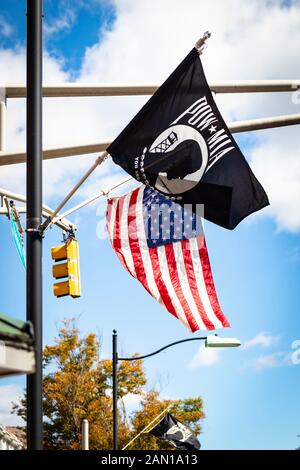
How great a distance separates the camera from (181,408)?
57812mm

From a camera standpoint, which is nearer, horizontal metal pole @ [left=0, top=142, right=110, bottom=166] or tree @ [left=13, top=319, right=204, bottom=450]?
horizontal metal pole @ [left=0, top=142, right=110, bottom=166]

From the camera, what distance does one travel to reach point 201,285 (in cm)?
1072

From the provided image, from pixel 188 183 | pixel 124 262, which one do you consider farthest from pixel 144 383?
pixel 188 183

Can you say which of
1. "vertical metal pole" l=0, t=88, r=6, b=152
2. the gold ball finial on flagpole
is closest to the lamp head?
"vertical metal pole" l=0, t=88, r=6, b=152

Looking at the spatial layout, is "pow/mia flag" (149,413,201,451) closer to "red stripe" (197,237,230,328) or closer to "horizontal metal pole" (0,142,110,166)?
"red stripe" (197,237,230,328)

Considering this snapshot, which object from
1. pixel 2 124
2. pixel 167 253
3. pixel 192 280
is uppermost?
pixel 2 124

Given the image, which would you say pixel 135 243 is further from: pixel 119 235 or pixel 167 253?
pixel 167 253

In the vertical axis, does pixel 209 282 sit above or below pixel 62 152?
below

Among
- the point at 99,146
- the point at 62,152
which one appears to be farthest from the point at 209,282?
the point at 62,152

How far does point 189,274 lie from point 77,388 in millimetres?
34250

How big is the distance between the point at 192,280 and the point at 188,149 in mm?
3062

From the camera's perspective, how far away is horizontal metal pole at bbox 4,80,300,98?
11.7m

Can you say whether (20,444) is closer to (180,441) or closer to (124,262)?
(180,441)

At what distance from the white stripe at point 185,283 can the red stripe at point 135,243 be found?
0.52 m
